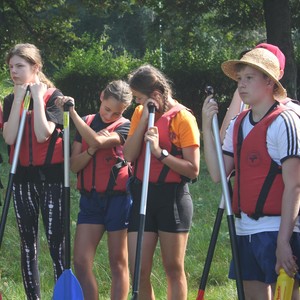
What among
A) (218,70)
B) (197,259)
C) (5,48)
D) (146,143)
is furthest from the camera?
(218,70)

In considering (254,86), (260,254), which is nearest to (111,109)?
(254,86)

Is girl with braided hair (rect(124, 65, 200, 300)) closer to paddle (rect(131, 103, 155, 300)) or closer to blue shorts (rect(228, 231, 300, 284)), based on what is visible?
A: paddle (rect(131, 103, 155, 300))

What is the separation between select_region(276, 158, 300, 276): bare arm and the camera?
3660mm

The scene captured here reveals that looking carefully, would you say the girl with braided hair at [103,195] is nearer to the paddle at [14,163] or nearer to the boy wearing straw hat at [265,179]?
the paddle at [14,163]

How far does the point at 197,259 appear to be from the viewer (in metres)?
6.88

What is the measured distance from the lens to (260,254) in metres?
3.86

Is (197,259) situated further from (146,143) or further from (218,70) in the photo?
(218,70)

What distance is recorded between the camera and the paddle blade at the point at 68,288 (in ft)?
15.3

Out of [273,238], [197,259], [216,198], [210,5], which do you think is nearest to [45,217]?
[273,238]

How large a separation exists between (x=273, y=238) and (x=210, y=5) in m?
13.7

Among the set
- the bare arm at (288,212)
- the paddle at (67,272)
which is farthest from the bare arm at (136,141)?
the bare arm at (288,212)

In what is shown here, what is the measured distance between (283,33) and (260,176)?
441 inches

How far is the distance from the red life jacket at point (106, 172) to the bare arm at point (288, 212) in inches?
59.1

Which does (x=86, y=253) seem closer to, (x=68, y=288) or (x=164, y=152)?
(x=68, y=288)
